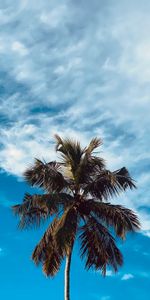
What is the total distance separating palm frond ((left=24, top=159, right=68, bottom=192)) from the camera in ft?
104

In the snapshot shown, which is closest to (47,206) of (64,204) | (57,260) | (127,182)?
(64,204)

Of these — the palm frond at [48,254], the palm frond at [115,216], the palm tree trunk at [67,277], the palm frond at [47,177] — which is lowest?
the palm tree trunk at [67,277]

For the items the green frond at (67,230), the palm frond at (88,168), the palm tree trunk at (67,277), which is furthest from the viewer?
the palm frond at (88,168)

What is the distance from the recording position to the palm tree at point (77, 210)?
30.1 metres

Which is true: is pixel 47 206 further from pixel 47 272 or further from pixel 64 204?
pixel 47 272

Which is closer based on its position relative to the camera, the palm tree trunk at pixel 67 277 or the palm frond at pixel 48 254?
the palm tree trunk at pixel 67 277

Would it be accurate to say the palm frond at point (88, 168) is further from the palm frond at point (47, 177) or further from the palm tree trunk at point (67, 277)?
the palm tree trunk at point (67, 277)

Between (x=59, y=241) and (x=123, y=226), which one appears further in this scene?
(x=123, y=226)

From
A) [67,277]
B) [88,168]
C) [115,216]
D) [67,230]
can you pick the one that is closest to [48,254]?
[67,277]

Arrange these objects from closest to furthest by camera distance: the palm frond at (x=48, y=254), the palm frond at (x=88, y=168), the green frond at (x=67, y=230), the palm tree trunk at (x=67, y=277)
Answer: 1. the green frond at (x=67, y=230)
2. the palm tree trunk at (x=67, y=277)
3. the palm frond at (x=48, y=254)
4. the palm frond at (x=88, y=168)

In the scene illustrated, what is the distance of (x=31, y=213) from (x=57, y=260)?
294 centimetres

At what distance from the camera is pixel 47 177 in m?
31.8

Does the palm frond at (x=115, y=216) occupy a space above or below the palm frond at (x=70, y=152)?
below

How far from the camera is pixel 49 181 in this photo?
31922mm
